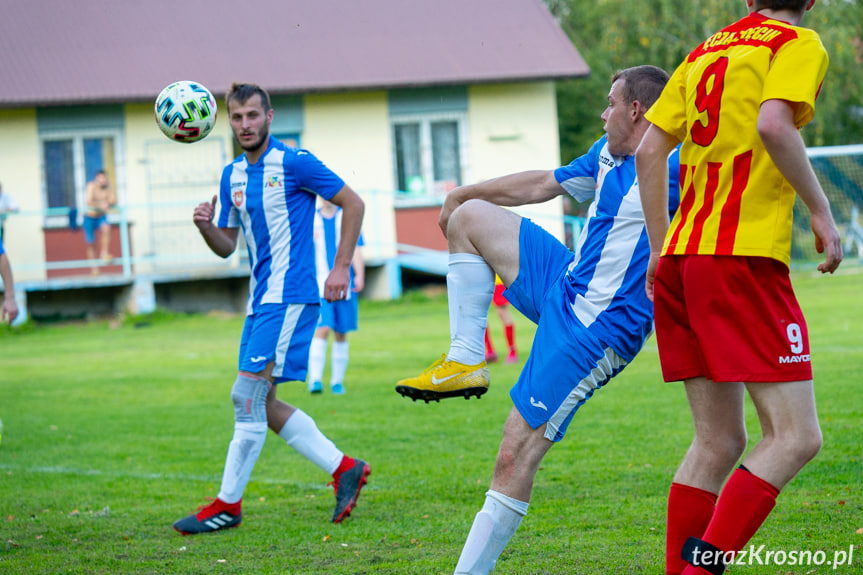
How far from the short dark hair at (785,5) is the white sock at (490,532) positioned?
195 centimetres

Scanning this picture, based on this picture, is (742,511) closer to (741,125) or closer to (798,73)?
(741,125)

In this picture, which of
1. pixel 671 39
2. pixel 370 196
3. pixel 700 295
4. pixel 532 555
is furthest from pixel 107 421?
pixel 671 39

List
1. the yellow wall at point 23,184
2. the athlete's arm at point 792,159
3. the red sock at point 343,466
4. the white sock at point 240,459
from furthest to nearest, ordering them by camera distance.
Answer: the yellow wall at point 23,184
the red sock at point 343,466
the white sock at point 240,459
the athlete's arm at point 792,159

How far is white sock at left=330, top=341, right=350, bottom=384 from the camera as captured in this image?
10.9m

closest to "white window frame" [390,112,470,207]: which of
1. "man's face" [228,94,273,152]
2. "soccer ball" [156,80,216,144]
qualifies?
"soccer ball" [156,80,216,144]

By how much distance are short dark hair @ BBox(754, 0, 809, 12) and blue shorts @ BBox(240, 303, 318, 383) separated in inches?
127

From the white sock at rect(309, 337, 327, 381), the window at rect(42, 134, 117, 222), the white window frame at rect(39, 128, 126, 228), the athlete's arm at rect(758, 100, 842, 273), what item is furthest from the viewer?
the window at rect(42, 134, 117, 222)

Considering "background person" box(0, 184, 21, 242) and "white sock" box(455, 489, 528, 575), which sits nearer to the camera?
"white sock" box(455, 489, 528, 575)

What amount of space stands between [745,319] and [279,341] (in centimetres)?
310

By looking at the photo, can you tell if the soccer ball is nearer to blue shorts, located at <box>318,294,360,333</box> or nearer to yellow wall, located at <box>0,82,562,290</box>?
blue shorts, located at <box>318,294,360,333</box>

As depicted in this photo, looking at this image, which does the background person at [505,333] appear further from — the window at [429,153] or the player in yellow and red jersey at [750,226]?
the window at [429,153]

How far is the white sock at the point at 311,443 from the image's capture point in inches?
234

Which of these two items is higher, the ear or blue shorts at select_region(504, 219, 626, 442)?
the ear

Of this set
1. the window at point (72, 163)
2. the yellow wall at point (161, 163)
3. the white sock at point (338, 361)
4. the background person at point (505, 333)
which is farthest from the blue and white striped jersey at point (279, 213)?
the window at point (72, 163)
